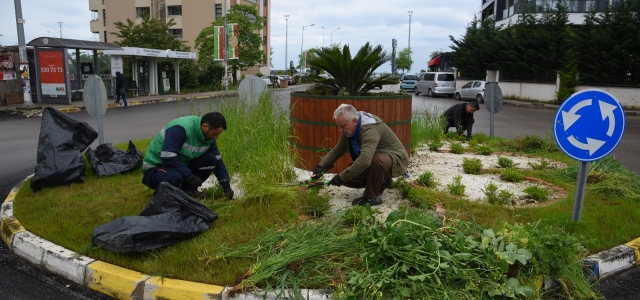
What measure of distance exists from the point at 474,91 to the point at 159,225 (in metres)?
27.2

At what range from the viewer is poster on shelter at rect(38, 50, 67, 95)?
2048cm

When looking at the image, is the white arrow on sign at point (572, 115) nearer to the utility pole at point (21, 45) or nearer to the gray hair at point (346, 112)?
the gray hair at point (346, 112)

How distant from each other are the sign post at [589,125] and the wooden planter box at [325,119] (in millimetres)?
2722

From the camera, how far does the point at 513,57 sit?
1176 inches

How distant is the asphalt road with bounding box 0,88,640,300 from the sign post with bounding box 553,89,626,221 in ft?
3.61

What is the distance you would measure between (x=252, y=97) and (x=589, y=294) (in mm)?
5351

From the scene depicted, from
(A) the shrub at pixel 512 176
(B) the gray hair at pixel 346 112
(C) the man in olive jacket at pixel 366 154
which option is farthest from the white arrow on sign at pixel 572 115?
(A) the shrub at pixel 512 176

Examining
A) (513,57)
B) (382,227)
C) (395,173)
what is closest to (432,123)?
(395,173)

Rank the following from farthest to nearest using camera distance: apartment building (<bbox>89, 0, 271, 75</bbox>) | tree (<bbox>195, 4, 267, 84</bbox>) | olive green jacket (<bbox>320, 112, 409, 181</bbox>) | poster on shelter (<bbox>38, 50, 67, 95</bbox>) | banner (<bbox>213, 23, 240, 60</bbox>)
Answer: apartment building (<bbox>89, 0, 271, 75</bbox>)
tree (<bbox>195, 4, 267, 84</bbox>)
banner (<bbox>213, 23, 240, 60</bbox>)
poster on shelter (<bbox>38, 50, 67, 95</bbox>)
olive green jacket (<bbox>320, 112, 409, 181</bbox>)

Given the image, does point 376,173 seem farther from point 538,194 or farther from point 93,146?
point 93,146

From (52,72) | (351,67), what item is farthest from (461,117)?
(52,72)

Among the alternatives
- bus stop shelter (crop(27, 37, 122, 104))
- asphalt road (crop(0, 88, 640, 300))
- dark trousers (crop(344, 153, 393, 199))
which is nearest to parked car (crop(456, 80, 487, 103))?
asphalt road (crop(0, 88, 640, 300))

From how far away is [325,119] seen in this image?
22.1 ft

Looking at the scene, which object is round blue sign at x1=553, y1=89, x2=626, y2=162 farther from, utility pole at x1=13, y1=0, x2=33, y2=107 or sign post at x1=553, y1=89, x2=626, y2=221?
utility pole at x1=13, y1=0, x2=33, y2=107
